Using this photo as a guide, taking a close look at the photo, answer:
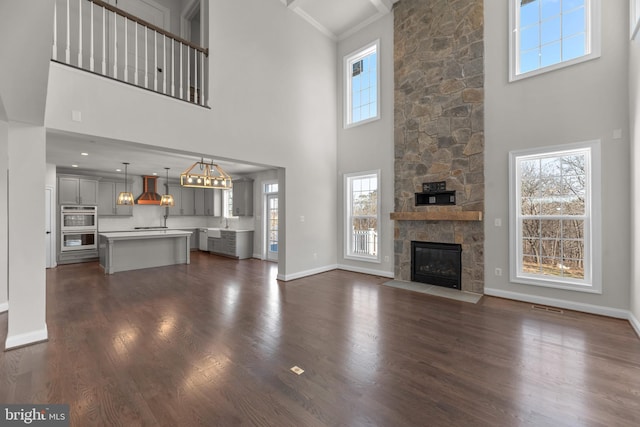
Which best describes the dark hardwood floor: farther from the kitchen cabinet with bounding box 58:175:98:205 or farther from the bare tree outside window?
the kitchen cabinet with bounding box 58:175:98:205

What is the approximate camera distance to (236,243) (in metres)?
7.96

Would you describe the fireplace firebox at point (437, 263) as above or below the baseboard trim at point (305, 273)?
above

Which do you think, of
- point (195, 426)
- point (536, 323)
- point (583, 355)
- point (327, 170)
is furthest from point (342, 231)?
point (195, 426)

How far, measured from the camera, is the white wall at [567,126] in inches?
132

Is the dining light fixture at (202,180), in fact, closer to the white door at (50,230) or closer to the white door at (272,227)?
the white door at (272,227)

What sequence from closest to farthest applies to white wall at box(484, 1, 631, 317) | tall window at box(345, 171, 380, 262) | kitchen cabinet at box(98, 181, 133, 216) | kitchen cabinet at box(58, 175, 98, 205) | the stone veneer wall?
1. white wall at box(484, 1, 631, 317)
2. the stone veneer wall
3. tall window at box(345, 171, 380, 262)
4. kitchen cabinet at box(58, 175, 98, 205)
5. kitchen cabinet at box(98, 181, 133, 216)

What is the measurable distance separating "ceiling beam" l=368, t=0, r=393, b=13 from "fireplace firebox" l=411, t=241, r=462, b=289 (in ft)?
15.4

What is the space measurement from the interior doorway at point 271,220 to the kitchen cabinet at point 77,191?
15.5ft

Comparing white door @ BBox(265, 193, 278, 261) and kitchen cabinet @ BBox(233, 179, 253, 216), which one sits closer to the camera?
white door @ BBox(265, 193, 278, 261)

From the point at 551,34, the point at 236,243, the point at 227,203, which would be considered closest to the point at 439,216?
the point at 551,34

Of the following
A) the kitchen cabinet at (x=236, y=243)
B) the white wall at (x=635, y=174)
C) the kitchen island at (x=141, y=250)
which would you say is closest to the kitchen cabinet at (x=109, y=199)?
the kitchen island at (x=141, y=250)

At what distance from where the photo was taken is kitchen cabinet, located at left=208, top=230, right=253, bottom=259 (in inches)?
314

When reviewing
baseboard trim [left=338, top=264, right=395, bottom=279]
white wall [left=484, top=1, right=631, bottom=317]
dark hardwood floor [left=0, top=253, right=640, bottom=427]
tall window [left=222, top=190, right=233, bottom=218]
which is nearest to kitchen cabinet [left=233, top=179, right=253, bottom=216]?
tall window [left=222, top=190, right=233, bottom=218]

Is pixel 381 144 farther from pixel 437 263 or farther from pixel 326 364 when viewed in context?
pixel 326 364
